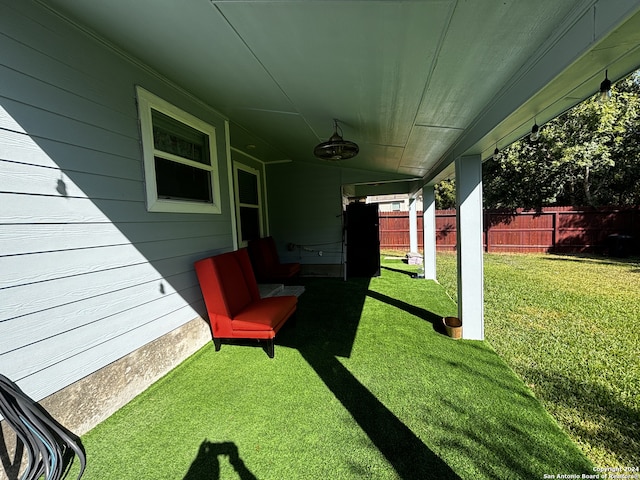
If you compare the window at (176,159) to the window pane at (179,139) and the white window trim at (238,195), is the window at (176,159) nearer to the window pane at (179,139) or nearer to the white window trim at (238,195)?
the window pane at (179,139)

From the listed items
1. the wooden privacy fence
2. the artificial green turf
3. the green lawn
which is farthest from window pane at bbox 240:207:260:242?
the wooden privacy fence

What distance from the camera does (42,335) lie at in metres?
1.61

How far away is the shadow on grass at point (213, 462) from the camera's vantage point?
1.51 metres

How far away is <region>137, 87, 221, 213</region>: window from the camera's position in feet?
7.86

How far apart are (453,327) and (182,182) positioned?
11.4ft

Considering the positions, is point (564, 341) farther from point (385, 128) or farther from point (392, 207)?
point (392, 207)

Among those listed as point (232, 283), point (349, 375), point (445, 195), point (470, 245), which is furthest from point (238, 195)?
point (445, 195)

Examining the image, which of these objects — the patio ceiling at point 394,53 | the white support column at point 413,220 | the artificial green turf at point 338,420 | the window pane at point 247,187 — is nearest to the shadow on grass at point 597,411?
the artificial green turf at point 338,420

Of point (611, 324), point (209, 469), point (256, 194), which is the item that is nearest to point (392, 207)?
point (256, 194)

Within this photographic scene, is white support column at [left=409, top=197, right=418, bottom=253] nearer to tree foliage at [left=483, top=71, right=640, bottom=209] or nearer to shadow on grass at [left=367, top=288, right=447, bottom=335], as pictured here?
shadow on grass at [left=367, top=288, right=447, bottom=335]

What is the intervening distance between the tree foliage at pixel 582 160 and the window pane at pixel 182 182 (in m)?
10.2

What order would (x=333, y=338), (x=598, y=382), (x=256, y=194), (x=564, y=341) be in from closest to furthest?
(x=598, y=382) → (x=564, y=341) → (x=333, y=338) → (x=256, y=194)

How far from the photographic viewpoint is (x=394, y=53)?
168cm

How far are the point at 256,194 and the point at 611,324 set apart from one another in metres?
6.28
